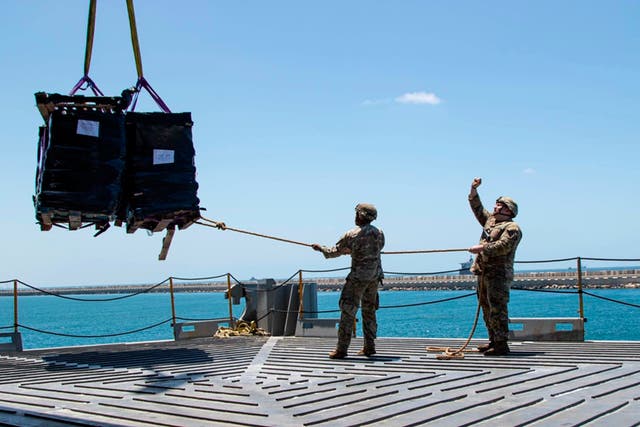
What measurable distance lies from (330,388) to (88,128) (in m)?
4.28

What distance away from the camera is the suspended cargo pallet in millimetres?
8461

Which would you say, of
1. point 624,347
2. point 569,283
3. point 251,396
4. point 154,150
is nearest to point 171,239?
point 154,150

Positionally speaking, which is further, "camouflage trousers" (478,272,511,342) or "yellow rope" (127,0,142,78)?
"yellow rope" (127,0,142,78)

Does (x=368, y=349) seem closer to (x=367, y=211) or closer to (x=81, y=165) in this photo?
(x=367, y=211)

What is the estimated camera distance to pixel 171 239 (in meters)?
10.0

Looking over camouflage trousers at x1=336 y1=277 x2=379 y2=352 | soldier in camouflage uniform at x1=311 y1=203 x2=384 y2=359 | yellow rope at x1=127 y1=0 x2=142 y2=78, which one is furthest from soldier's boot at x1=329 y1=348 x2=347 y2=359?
yellow rope at x1=127 y1=0 x2=142 y2=78

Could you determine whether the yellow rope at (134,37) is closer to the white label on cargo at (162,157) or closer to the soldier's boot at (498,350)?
the white label on cargo at (162,157)

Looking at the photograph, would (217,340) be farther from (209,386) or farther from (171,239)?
(209,386)

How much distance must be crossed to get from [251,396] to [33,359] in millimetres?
5005

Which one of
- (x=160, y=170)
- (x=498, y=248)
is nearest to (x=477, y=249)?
(x=498, y=248)

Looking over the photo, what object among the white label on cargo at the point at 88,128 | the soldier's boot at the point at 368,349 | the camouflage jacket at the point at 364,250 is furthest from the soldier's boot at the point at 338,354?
the white label on cargo at the point at 88,128

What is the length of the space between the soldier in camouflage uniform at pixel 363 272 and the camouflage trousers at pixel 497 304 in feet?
4.28

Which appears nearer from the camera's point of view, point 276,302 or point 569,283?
point 276,302

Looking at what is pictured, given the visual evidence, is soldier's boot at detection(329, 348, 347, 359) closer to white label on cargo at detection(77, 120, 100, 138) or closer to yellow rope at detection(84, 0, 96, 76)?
white label on cargo at detection(77, 120, 100, 138)
